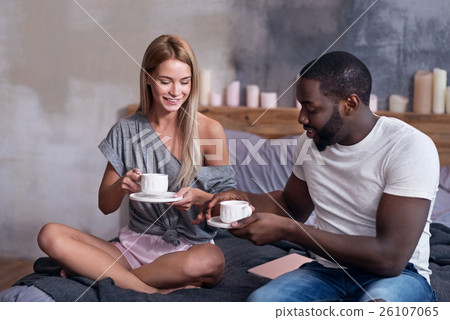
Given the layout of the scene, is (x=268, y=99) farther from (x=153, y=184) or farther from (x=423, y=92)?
(x=153, y=184)

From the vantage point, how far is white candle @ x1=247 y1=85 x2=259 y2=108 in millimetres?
2594

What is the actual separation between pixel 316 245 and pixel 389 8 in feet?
5.53

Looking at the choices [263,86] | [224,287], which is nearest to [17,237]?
[263,86]

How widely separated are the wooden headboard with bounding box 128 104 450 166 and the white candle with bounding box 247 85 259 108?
0.12 ft

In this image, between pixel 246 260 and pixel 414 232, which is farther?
pixel 246 260

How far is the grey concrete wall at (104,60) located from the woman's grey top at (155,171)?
1.03m

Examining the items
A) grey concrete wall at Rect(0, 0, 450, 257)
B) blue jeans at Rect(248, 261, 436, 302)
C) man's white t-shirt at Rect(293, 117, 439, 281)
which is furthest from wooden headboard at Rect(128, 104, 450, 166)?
blue jeans at Rect(248, 261, 436, 302)

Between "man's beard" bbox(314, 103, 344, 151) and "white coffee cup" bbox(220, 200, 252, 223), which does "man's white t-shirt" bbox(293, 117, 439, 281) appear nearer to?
"man's beard" bbox(314, 103, 344, 151)

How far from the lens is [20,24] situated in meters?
2.79

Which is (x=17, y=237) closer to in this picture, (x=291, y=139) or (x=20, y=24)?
(x=20, y=24)

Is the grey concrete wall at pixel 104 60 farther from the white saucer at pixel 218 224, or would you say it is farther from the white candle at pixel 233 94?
the white saucer at pixel 218 224

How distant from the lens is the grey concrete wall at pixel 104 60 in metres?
2.50

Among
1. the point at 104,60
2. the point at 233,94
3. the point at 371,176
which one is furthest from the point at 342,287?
the point at 104,60

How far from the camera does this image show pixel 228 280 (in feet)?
5.11
